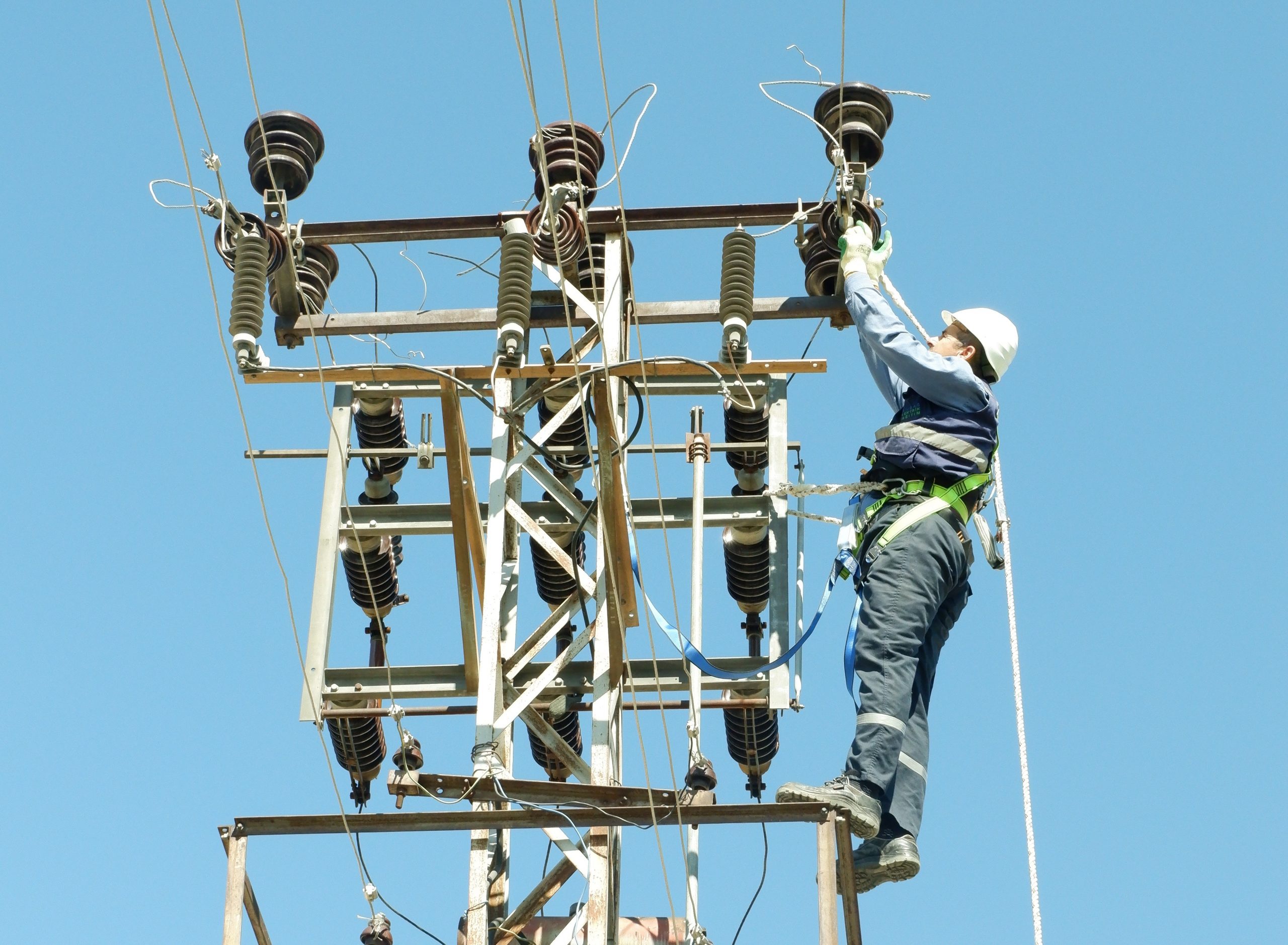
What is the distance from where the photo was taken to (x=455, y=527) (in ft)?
33.4

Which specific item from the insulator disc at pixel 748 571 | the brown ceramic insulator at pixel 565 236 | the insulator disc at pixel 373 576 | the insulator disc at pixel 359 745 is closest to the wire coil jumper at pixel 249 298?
the brown ceramic insulator at pixel 565 236

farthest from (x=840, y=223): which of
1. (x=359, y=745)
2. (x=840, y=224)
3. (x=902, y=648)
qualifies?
(x=359, y=745)

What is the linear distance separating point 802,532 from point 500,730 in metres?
2.35

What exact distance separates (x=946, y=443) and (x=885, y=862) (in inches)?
69.6

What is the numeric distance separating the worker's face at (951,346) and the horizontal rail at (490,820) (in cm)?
234

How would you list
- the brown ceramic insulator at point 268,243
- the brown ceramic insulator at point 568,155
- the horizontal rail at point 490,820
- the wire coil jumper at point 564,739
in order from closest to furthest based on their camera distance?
the horizontal rail at point 490,820, the brown ceramic insulator at point 268,243, the brown ceramic insulator at point 568,155, the wire coil jumper at point 564,739

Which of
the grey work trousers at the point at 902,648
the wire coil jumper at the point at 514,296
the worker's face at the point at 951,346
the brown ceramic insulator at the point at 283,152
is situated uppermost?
the brown ceramic insulator at the point at 283,152

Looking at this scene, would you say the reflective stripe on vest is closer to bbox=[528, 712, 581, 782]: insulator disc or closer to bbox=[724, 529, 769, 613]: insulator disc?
bbox=[724, 529, 769, 613]: insulator disc

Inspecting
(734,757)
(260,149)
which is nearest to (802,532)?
(734,757)

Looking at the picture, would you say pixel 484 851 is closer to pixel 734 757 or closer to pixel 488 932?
pixel 488 932

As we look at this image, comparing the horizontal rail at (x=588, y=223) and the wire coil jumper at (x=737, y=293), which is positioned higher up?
the horizontal rail at (x=588, y=223)

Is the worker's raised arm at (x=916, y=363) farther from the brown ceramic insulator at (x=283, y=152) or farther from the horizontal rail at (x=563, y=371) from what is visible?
the brown ceramic insulator at (x=283, y=152)

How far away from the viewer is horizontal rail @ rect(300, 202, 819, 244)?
35.0ft

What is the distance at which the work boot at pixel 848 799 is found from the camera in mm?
7945
